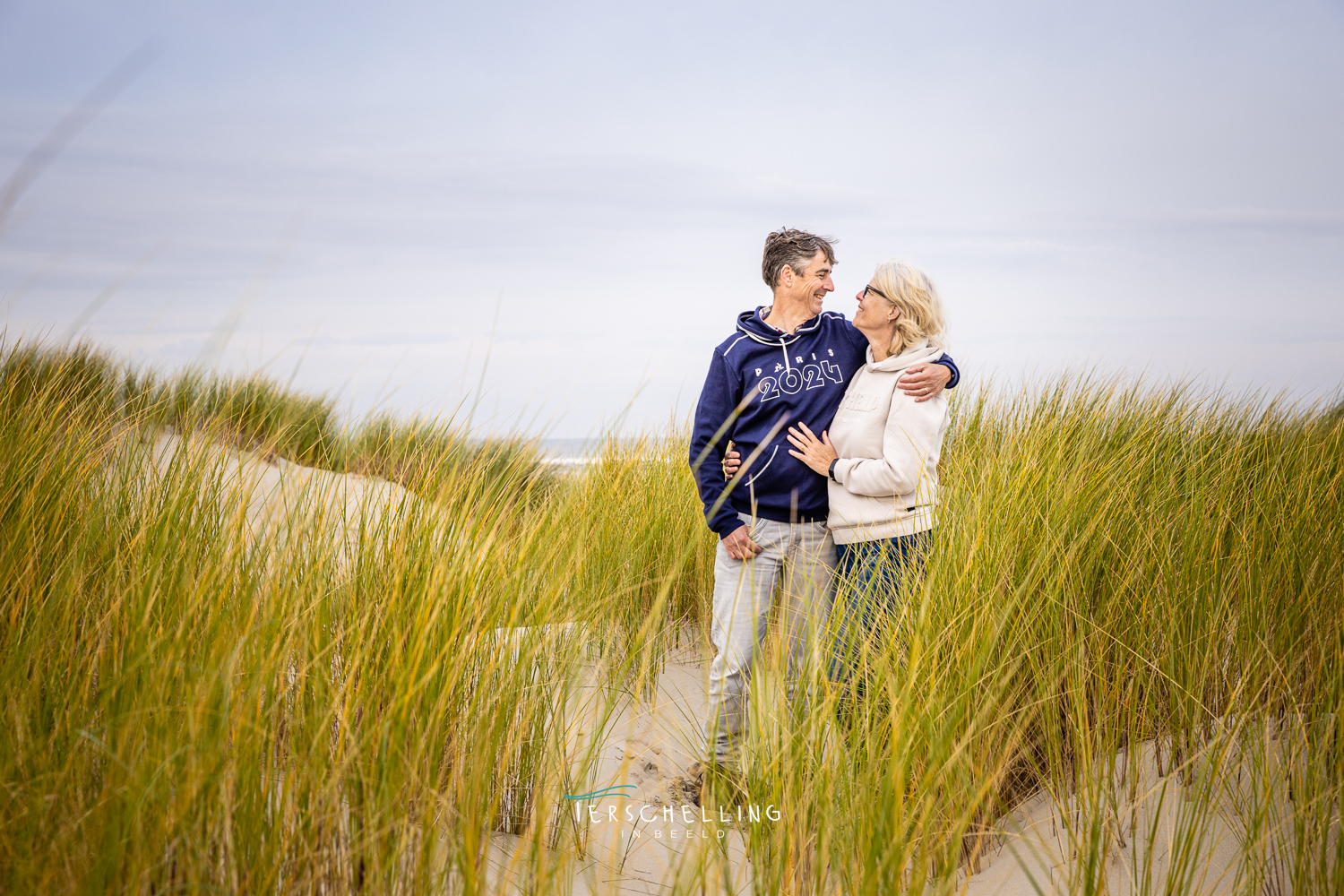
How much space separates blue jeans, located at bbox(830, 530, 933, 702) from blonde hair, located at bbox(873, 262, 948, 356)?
710mm

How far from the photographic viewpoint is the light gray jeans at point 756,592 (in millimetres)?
2611

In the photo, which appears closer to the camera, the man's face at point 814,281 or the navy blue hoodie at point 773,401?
the navy blue hoodie at point 773,401

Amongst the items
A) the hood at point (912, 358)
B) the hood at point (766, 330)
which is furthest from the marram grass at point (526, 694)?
the hood at point (766, 330)

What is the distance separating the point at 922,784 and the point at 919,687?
14.0 inches

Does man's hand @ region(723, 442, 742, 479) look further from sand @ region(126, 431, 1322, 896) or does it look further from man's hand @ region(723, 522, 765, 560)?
sand @ region(126, 431, 1322, 896)

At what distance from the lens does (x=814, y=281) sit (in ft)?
9.50

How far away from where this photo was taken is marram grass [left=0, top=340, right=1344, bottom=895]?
4.50ft

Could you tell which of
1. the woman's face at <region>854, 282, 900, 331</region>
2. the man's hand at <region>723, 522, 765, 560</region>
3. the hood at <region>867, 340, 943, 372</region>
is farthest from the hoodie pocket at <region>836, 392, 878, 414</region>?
the man's hand at <region>723, 522, 765, 560</region>

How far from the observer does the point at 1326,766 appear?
1.82 meters

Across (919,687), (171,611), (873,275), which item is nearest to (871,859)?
(919,687)

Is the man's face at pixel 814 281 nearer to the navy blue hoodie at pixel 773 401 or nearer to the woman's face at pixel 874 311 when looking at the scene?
the navy blue hoodie at pixel 773 401

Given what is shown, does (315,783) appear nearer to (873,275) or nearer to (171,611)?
(171,611)

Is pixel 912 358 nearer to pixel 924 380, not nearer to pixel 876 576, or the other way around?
pixel 924 380

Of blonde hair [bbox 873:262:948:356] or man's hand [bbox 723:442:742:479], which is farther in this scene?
man's hand [bbox 723:442:742:479]
